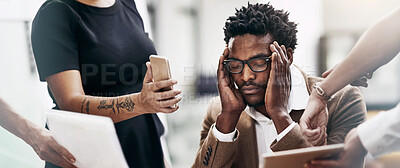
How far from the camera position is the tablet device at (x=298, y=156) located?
0.97m

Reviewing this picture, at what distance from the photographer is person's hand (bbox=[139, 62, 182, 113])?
1.12 m

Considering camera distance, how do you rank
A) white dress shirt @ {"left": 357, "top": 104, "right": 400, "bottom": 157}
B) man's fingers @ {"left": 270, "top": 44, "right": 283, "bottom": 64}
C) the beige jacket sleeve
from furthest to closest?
1. the beige jacket sleeve
2. man's fingers @ {"left": 270, "top": 44, "right": 283, "bottom": 64}
3. white dress shirt @ {"left": 357, "top": 104, "right": 400, "bottom": 157}

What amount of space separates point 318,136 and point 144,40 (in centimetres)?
61

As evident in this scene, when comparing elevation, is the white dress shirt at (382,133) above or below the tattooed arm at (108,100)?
below

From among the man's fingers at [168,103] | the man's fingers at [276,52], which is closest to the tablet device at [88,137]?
the man's fingers at [168,103]

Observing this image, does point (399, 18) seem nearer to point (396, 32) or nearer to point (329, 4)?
point (396, 32)

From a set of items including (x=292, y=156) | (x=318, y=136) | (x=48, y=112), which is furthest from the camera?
(x=48, y=112)

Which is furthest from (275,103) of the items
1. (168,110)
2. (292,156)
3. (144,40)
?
(144,40)

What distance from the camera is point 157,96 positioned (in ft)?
3.67

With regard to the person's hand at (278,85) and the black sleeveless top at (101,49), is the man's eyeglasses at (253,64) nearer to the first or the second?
the person's hand at (278,85)

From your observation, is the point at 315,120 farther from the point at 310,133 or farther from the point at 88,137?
the point at 88,137

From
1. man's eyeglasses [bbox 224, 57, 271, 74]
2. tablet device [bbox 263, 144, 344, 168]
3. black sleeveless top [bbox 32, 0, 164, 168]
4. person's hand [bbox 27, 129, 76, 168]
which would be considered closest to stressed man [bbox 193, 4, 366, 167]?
man's eyeglasses [bbox 224, 57, 271, 74]

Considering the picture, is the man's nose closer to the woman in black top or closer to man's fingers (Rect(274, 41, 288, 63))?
man's fingers (Rect(274, 41, 288, 63))

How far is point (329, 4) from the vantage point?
3.83 ft
